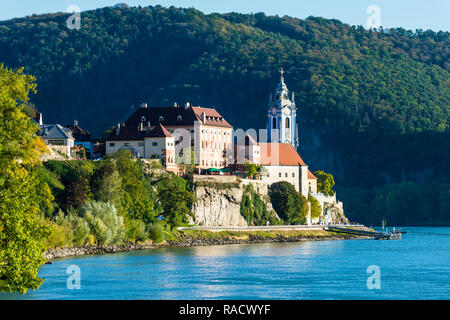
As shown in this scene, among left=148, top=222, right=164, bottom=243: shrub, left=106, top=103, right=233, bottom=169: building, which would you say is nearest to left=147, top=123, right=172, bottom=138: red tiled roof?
left=106, top=103, right=233, bottom=169: building

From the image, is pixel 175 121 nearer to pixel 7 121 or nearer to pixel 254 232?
pixel 254 232

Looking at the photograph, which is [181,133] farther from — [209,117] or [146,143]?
[209,117]

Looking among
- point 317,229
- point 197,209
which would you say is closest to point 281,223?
point 317,229

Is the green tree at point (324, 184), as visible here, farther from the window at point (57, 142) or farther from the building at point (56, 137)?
the window at point (57, 142)

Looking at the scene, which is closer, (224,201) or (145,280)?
(145,280)

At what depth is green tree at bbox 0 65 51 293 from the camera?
4957 centimetres

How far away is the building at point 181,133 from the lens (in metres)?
124

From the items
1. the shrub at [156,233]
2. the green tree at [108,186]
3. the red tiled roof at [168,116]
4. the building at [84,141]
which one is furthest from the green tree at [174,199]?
the building at [84,141]

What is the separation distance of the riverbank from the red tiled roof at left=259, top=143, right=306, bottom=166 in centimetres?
1103

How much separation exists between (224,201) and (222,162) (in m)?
12.4

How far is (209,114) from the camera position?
13488 cm

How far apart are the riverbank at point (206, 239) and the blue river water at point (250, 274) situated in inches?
86.7

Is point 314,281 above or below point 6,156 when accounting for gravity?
below
